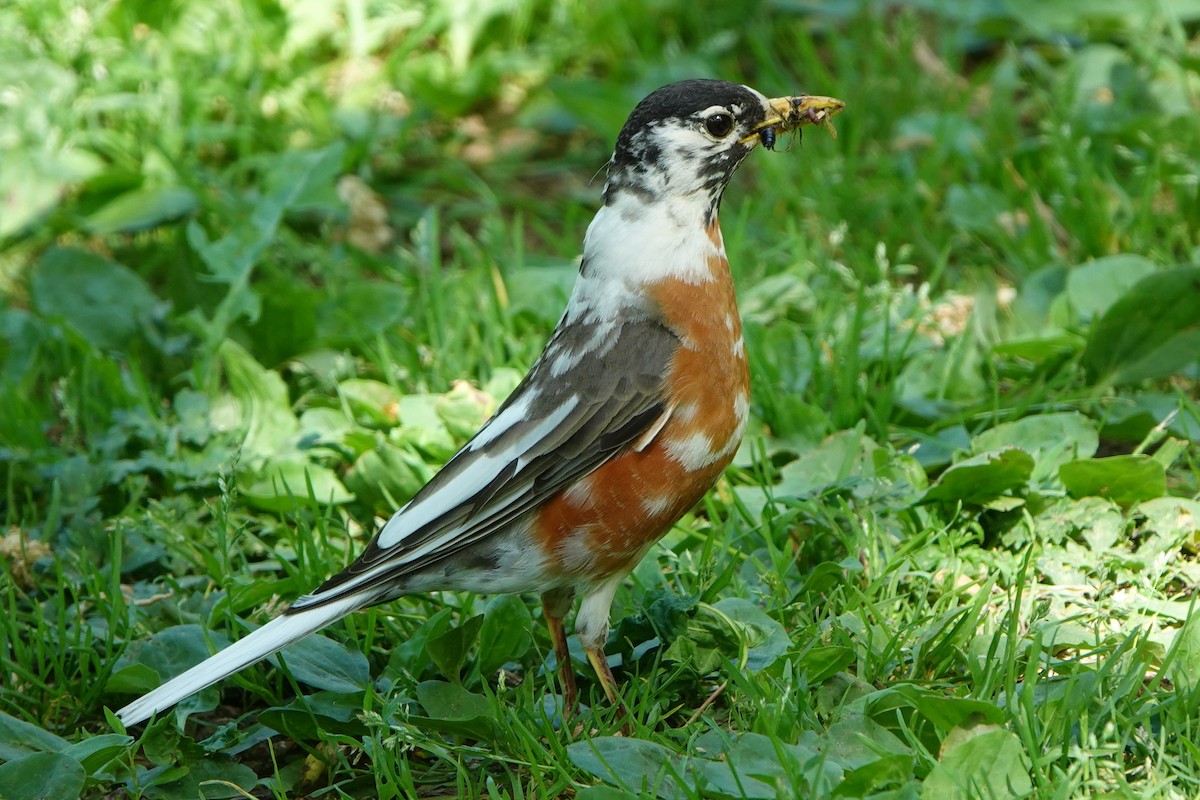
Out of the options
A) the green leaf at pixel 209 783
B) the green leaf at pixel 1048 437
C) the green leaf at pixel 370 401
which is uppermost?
the green leaf at pixel 370 401

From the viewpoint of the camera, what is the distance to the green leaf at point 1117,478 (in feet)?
13.7

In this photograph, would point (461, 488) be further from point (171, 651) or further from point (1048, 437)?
point (1048, 437)

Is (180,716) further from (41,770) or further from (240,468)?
(240,468)

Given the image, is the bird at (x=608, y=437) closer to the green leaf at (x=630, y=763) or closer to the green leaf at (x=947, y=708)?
the green leaf at (x=630, y=763)

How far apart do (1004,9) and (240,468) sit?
4685 mm

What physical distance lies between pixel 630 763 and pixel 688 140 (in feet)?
5.68

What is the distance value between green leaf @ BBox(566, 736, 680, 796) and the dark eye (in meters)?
1.71

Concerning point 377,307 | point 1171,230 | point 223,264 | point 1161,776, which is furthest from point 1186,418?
point 223,264

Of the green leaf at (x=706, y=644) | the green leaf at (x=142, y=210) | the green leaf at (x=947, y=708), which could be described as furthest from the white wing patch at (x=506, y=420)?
the green leaf at (x=142, y=210)

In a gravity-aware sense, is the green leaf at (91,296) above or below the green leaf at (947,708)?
above

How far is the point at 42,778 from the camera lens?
3.45 m

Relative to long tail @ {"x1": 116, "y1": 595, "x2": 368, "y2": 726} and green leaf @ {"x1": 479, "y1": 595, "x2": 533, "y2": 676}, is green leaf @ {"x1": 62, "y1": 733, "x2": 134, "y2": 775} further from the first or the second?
green leaf @ {"x1": 479, "y1": 595, "x2": 533, "y2": 676}

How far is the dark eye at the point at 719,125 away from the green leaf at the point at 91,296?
9.55ft

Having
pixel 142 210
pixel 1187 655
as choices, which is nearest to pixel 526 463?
pixel 1187 655
